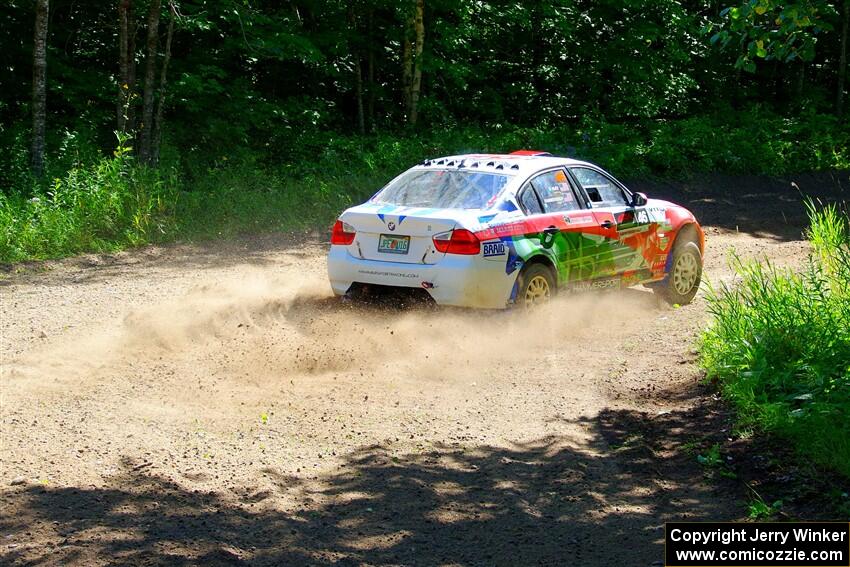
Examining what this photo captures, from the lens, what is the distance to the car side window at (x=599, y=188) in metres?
11.2

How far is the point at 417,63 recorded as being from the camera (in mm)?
22828

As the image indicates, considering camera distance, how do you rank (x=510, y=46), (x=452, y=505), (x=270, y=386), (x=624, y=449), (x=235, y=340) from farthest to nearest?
(x=510, y=46), (x=235, y=340), (x=270, y=386), (x=624, y=449), (x=452, y=505)

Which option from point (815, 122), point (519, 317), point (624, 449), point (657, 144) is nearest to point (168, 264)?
point (519, 317)

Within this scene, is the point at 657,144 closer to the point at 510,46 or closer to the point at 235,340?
the point at 510,46

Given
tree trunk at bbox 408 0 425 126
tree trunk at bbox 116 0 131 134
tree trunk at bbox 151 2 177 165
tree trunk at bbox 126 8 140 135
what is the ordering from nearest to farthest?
tree trunk at bbox 116 0 131 134 → tree trunk at bbox 126 8 140 135 → tree trunk at bbox 151 2 177 165 → tree trunk at bbox 408 0 425 126

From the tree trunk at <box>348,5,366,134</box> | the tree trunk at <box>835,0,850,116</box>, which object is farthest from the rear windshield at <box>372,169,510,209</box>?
the tree trunk at <box>835,0,850,116</box>

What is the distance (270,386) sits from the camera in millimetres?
8273

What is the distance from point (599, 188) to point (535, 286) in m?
1.74

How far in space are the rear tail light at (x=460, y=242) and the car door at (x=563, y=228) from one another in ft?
2.21

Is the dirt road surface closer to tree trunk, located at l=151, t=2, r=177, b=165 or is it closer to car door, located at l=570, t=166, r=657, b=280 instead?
car door, located at l=570, t=166, r=657, b=280

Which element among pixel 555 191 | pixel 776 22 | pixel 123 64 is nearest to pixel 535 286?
pixel 555 191

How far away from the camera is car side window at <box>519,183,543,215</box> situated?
10.4m

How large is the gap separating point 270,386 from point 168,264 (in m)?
5.99

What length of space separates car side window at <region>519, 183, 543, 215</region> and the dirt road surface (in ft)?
3.20
